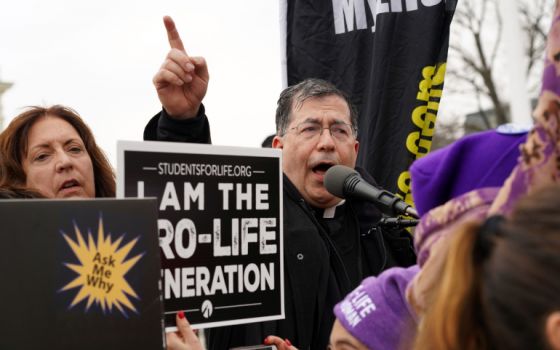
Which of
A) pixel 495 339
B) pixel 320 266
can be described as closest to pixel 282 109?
pixel 320 266

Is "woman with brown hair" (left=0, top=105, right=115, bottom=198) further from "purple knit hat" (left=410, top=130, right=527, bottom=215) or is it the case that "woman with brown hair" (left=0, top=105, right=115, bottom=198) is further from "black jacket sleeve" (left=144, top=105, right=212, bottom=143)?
"purple knit hat" (left=410, top=130, right=527, bottom=215)

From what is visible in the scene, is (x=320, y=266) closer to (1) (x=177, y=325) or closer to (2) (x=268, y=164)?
(2) (x=268, y=164)

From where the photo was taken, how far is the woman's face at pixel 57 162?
303 centimetres

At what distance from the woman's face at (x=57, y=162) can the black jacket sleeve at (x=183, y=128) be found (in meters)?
0.41

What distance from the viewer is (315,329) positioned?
2.96 m

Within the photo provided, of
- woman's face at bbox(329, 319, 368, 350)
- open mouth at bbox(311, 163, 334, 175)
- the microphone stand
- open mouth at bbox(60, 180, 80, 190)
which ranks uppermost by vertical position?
open mouth at bbox(311, 163, 334, 175)

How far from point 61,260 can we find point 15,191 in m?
0.94

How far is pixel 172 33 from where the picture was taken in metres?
2.69

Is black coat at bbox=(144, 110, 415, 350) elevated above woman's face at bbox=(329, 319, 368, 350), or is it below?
above

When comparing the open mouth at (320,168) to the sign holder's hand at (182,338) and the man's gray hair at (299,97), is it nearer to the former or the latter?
the man's gray hair at (299,97)

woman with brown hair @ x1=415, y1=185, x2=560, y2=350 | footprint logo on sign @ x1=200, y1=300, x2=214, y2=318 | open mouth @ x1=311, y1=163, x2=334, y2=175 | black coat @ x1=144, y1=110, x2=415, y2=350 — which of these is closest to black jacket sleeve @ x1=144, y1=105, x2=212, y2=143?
black coat @ x1=144, y1=110, x2=415, y2=350

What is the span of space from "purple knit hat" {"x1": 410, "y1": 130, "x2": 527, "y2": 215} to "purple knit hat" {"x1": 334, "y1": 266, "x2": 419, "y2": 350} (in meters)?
0.34

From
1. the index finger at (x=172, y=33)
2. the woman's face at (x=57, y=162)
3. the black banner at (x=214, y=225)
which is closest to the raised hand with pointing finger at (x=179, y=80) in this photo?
the index finger at (x=172, y=33)

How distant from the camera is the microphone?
93.7 inches
